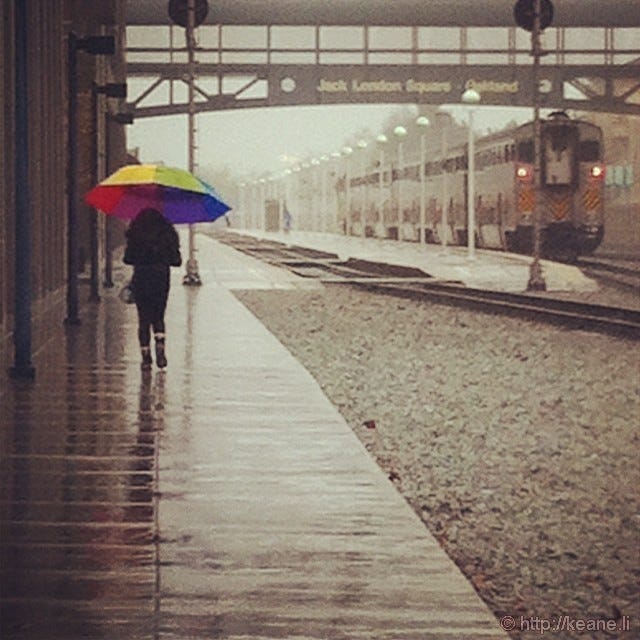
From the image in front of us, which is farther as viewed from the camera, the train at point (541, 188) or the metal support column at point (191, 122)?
the train at point (541, 188)

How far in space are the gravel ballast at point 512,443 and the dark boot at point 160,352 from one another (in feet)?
4.85

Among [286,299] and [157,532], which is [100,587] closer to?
[157,532]

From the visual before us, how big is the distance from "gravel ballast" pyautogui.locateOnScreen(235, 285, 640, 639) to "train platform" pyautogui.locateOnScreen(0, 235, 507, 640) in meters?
0.59

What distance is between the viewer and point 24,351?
1161 centimetres

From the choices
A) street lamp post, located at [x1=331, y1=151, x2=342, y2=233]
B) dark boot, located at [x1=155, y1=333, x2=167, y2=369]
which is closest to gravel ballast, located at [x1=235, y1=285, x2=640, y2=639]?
dark boot, located at [x1=155, y1=333, x2=167, y2=369]

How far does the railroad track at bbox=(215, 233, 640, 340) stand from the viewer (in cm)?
2102

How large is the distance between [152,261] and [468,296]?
16003 mm

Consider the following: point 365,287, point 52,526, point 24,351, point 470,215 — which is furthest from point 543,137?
point 52,526

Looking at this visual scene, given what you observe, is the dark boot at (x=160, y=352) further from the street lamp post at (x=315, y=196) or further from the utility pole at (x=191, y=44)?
the street lamp post at (x=315, y=196)

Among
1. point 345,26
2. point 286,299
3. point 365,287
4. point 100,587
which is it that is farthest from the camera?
point 345,26

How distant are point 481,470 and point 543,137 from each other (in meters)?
34.4

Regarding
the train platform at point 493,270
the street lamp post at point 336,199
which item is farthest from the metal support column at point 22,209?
the street lamp post at point 336,199

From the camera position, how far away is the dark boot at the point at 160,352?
12383 millimetres

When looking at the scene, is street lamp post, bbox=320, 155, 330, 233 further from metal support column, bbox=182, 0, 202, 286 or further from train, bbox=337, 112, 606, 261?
metal support column, bbox=182, 0, 202, 286
